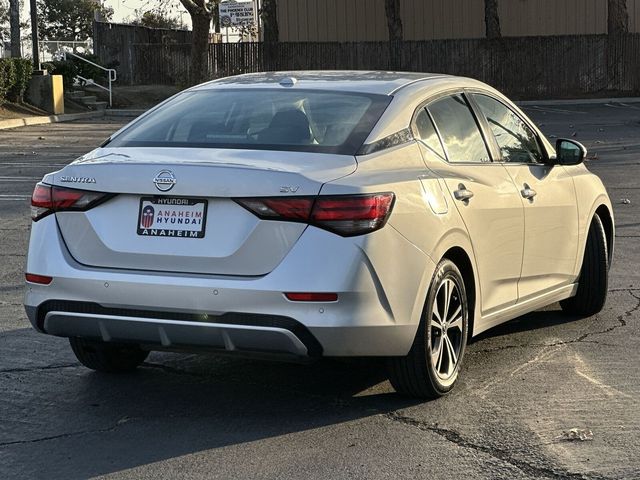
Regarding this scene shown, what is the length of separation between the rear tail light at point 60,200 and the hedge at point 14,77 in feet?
84.8

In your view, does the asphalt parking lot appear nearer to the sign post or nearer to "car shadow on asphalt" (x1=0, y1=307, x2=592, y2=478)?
"car shadow on asphalt" (x1=0, y1=307, x2=592, y2=478)

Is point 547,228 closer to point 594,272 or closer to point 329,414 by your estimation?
point 594,272

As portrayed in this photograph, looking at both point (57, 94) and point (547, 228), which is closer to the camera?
point (547, 228)

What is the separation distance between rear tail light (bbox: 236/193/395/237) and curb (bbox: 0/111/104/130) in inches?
970

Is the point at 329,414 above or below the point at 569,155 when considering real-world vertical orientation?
below

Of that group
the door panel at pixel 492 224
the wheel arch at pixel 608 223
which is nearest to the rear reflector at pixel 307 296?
the door panel at pixel 492 224

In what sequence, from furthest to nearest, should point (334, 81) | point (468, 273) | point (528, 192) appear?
point (528, 192) → point (334, 81) → point (468, 273)

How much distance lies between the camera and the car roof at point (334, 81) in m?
6.30

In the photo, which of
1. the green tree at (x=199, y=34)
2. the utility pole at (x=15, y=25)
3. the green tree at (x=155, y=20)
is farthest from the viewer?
the green tree at (x=155, y=20)

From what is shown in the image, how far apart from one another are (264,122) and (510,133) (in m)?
1.78

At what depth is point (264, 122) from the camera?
6.01 metres

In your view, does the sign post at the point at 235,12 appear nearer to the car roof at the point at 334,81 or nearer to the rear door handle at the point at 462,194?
the car roof at the point at 334,81

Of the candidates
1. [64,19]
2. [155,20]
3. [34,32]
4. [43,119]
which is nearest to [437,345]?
[43,119]

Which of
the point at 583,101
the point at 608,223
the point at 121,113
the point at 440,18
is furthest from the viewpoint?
the point at 440,18
